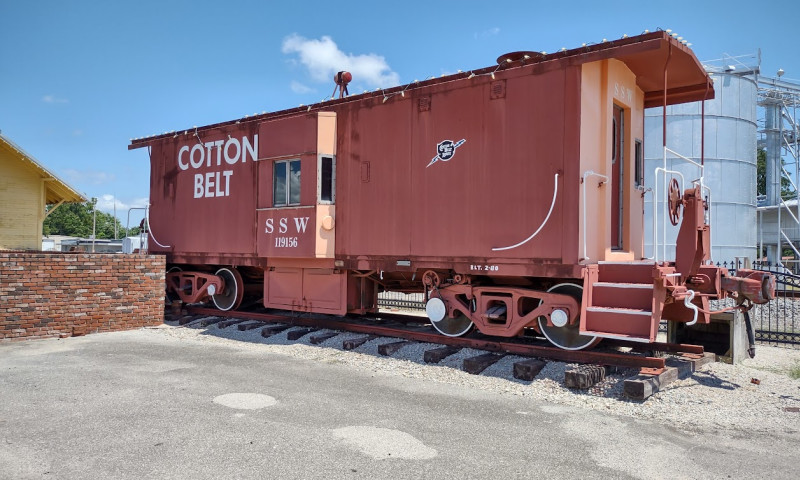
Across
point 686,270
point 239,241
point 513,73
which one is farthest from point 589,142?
point 239,241

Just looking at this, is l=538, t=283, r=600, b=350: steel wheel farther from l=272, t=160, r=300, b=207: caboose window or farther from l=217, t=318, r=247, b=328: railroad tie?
l=217, t=318, r=247, b=328: railroad tie

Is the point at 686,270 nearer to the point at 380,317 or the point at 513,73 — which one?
the point at 513,73

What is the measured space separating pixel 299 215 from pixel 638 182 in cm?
521

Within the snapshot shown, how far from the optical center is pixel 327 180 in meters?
9.26

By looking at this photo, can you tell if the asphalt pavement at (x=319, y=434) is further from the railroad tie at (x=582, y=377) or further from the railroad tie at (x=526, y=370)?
the railroad tie at (x=526, y=370)

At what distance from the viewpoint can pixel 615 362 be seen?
659 cm

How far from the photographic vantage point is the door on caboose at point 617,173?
8055mm

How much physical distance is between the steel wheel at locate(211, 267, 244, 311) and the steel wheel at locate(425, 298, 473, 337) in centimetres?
448

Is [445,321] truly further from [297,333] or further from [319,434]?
[319,434]

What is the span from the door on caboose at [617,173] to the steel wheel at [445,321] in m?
2.31

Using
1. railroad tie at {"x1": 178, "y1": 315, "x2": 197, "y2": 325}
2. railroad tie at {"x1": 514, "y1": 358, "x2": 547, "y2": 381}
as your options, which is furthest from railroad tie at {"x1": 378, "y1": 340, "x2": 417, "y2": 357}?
railroad tie at {"x1": 178, "y1": 315, "x2": 197, "y2": 325}

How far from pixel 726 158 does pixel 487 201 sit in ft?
76.4

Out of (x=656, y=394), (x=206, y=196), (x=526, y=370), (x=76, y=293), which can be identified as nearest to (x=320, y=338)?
(x=526, y=370)

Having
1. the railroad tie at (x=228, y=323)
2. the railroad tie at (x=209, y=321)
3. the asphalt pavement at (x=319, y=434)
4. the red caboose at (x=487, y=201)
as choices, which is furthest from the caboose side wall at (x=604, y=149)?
the railroad tie at (x=209, y=321)
